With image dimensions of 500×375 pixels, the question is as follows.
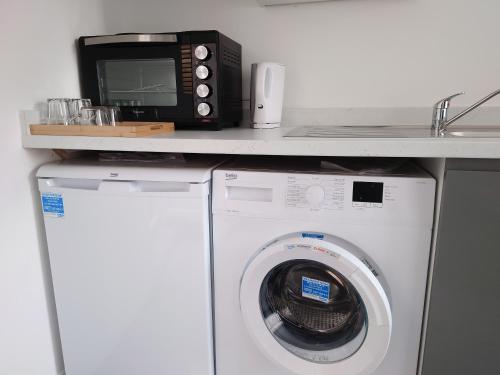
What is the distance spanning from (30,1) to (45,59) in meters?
0.18

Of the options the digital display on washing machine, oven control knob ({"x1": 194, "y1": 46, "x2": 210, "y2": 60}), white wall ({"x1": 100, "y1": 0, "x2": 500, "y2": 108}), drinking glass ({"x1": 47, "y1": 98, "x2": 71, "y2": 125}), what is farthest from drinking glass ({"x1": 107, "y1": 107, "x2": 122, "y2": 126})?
the digital display on washing machine

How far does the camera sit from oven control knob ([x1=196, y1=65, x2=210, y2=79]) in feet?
4.17

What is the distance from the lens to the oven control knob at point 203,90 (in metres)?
1.29

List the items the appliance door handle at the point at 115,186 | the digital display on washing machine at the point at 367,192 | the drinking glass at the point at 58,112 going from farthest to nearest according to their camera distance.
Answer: the drinking glass at the point at 58,112 → the appliance door handle at the point at 115,186 → the digital display on washing machine at the point at 367,192

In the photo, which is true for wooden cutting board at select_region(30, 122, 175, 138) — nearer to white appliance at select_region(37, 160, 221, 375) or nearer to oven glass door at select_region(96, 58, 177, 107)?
white appliance at select_region(37, 160, 221, 375)

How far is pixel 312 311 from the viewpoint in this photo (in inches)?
48.0

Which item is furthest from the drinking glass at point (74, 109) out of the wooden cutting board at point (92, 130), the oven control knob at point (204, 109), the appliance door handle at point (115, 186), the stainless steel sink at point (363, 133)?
the stainless steel sink at point (363, 133)

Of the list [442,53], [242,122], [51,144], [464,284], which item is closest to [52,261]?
[51,144]

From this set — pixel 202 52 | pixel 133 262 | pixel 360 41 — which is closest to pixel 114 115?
pixel 202 52

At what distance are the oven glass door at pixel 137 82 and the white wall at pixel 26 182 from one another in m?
0.14

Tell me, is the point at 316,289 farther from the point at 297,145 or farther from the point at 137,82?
the point at 137,82

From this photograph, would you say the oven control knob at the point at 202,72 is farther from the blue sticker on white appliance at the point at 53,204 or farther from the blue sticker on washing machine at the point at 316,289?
the blue sticker on washing machine at the point at 316,289

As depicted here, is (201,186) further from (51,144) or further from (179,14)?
(179,14)

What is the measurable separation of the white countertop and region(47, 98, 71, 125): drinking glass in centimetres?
10
